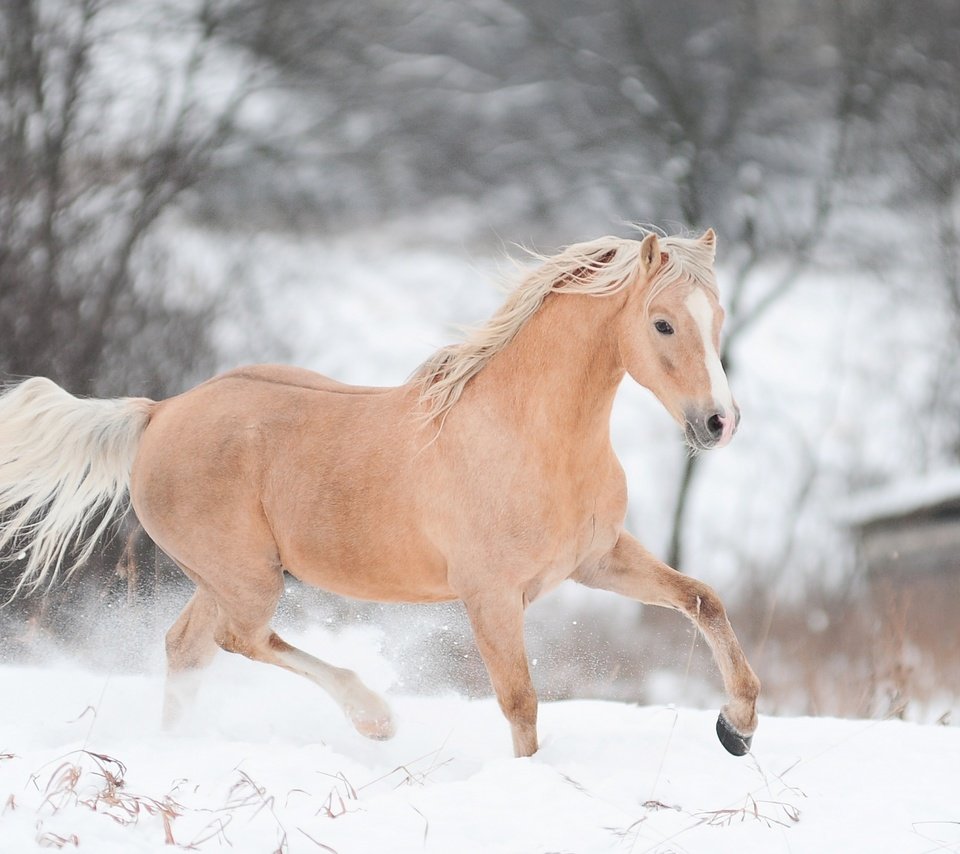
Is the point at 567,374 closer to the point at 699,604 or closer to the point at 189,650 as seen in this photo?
the point at 699,604

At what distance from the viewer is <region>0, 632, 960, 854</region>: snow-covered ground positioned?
223 cm

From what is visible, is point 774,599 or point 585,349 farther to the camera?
point 774,599

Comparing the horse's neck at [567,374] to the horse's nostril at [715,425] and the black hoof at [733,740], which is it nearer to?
the horse's nostril at [715,425]

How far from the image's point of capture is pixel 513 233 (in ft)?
26.5

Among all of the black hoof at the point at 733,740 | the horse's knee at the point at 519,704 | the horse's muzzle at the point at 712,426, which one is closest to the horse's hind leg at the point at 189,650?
the horse's knee at the point at 519,704

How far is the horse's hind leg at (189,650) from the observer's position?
13.4 ft

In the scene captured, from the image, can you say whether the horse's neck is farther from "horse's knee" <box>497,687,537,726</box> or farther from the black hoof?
the black hoof

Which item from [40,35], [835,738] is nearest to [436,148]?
[40,35]

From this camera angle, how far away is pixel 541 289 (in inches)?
138

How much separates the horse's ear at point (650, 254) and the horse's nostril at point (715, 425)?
52 centimetres

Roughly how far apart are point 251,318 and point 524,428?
4327 millimetres

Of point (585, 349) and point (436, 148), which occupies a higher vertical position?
point (585, 349)

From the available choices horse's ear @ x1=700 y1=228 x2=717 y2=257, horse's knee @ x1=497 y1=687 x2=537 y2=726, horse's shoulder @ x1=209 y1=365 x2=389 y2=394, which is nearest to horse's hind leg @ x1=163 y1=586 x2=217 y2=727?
horse's shoulder @ x1=209 y1=365 x2=389 y2=394

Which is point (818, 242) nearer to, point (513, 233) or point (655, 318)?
point (513, 233)
